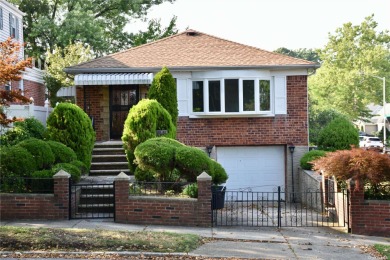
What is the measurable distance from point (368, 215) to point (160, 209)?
4.96 m

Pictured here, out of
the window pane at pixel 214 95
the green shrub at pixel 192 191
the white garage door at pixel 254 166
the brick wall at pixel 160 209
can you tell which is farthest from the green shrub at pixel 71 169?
the white garage door at pixel 254 166

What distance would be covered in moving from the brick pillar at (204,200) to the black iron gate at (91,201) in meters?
2.20

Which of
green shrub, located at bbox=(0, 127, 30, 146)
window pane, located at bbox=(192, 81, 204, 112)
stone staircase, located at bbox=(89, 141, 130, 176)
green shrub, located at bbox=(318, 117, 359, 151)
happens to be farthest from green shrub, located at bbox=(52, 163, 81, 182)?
green shrub, located at bbox=(318, 117, 359, 151)

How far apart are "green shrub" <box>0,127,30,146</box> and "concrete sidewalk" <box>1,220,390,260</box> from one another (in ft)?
14.5

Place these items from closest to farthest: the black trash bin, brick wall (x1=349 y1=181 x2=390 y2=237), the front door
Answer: brick wall (x1=349 y1=181 x2=390 y2=237)
the black trash bin
the front door

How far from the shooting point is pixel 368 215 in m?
12.7

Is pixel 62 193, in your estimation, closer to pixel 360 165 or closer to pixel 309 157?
pixel 360 165

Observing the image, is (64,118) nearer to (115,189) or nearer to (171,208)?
(115,189)

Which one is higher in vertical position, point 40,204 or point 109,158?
point 109,158

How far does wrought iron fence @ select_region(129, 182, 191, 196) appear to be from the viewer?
44.8ft

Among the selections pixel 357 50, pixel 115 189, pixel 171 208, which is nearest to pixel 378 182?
pixel 171 208

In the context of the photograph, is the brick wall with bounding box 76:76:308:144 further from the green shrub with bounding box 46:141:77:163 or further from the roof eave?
the green shrub with bounding box 46:141:77:163

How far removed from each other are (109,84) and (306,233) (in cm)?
965

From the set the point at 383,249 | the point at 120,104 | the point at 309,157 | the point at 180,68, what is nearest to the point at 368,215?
the point at 383,249
